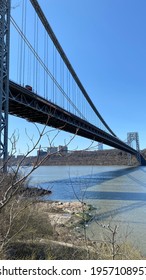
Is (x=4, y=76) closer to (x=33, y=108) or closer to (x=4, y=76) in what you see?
(x=4, y=76)

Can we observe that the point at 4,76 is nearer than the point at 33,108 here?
Yes

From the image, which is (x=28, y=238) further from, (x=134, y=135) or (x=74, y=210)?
(x=134, y=135)

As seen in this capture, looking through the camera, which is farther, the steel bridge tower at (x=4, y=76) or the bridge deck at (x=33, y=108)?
the bridge deck at (x=33, y=108)

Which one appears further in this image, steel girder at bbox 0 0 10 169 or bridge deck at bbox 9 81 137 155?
bridge deck at bbox 9 81 137 155

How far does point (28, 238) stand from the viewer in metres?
4.10

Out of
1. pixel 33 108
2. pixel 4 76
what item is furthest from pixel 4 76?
pixel 33 108

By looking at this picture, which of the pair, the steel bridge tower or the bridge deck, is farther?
the bridge deck

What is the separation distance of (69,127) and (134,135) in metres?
62.7

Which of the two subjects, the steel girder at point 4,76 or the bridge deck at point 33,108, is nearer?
the steel girder at point 4,76

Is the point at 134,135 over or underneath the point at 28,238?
over

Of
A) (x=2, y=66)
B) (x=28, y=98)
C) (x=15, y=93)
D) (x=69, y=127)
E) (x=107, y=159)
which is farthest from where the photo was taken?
(x=107, y=159)
